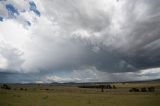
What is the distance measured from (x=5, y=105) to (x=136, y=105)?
23.9 metres

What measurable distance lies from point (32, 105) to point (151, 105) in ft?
72.9

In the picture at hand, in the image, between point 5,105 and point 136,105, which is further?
point 136,105

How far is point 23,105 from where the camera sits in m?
35.5

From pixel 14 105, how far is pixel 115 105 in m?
18.7

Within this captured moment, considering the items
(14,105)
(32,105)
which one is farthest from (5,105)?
(32,105)

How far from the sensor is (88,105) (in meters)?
38.0

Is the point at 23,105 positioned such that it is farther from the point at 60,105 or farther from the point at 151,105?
the point at 151,105

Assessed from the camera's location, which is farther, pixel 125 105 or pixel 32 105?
pixel 125 105

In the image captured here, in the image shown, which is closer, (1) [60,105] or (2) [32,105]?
(2) [32,105]

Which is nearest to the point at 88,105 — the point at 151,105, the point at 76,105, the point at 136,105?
the point at 76,105

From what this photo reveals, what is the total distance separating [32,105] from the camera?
34.6m

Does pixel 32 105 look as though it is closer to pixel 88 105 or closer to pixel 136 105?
pixel 88 105

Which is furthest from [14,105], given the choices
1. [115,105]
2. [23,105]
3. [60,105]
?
[115,105]

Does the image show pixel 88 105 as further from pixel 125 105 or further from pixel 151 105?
pixel 151 105
